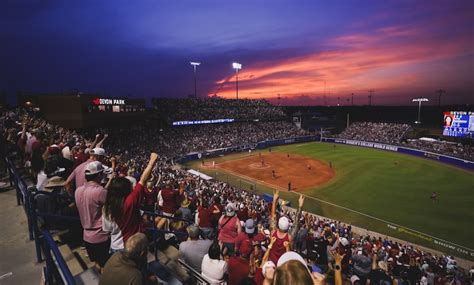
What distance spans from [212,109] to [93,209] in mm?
65338

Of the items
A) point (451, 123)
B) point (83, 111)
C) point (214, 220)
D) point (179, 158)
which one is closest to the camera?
point (214, 220)

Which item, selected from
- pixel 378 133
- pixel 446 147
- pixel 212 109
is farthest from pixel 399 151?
pixel 212 109

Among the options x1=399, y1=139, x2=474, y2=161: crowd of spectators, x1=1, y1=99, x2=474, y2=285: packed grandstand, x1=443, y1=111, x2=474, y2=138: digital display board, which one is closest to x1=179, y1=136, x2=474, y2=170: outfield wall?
x1=399, y1=139, x2=474, y2=161: crowd of spectators

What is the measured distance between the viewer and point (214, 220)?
796cm

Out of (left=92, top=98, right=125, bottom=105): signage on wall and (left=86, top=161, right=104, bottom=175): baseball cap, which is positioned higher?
(left=92, top=98, right=125, bottom=105): signage on wall

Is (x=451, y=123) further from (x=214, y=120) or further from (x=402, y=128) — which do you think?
(x=214, y=120)

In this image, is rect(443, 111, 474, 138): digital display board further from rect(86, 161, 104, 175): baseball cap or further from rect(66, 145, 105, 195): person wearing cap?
rect(86, 161, 104, 175): baseball cap

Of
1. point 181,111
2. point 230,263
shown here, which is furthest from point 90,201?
point 181,111

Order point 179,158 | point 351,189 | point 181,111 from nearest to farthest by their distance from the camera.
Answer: point 351,189 < point 179,158 < point 181,111

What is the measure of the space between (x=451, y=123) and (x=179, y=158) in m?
48.8

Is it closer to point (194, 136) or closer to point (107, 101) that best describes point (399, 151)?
point (194, 136)

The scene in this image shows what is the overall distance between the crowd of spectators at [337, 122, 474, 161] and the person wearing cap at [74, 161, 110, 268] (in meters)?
50.6

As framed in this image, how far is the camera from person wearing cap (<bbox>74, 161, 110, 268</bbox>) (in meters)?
4.07

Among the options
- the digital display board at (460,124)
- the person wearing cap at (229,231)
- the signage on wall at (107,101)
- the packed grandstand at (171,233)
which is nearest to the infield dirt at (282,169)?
the signage on wall at (107,101)
